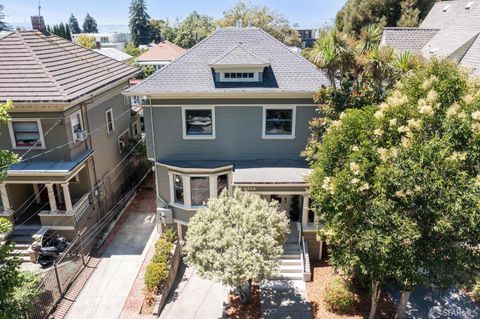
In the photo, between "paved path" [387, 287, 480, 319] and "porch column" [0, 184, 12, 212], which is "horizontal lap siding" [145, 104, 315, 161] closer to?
"porch column" [0, 184, 12, 212]

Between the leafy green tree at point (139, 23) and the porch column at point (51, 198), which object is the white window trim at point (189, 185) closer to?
the porch column at point (51, 198)

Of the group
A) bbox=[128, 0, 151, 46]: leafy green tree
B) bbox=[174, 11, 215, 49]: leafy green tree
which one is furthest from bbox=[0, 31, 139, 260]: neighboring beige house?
bbox=[128, 0, 151, 46]: leafy green tree

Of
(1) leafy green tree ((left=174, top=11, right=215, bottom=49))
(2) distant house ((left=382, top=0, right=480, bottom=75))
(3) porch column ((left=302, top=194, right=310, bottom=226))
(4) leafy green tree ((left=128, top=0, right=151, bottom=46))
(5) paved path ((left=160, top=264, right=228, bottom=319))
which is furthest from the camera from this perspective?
(4) leafy green tree ((left=128, top=0, right=151, bottom=46))

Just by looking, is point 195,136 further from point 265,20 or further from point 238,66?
point 265,20

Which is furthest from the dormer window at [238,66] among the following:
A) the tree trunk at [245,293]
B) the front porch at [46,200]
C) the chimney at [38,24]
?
the chimney at [38,24]

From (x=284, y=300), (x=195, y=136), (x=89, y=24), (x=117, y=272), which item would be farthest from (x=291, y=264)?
(x=89, y=24)
